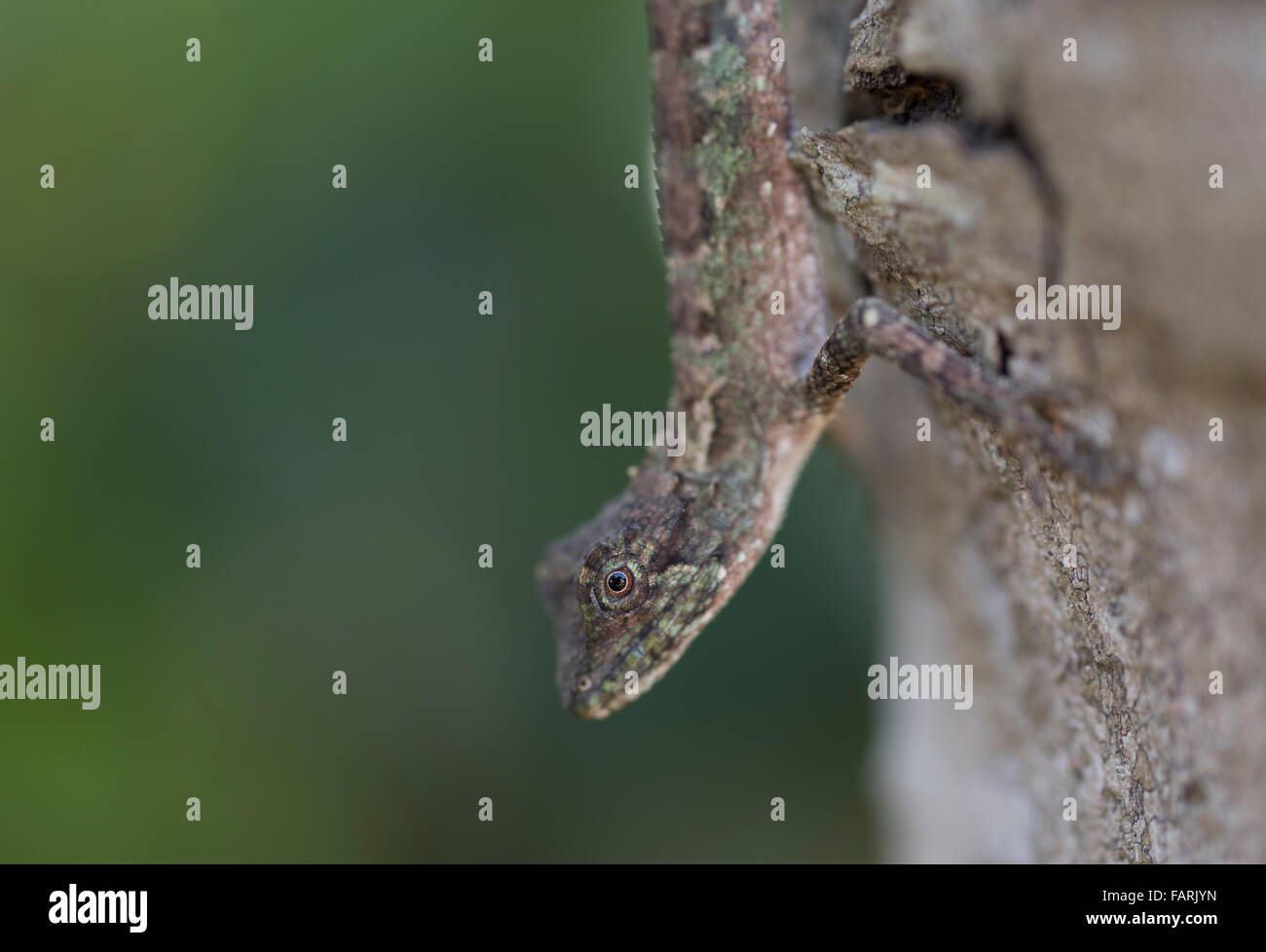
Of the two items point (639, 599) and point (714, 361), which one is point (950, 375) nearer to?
point (714, 361)

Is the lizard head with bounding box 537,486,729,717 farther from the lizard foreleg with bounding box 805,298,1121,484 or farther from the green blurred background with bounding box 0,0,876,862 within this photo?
the green blurred background with bounding box 0,0,876,862

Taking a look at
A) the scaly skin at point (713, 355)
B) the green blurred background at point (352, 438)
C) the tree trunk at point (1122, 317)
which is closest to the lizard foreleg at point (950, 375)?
the tree trunk at point (1122, 317)

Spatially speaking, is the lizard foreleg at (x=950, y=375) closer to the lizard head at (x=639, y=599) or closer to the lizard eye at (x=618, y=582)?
the lizard head at (x=639, y=599)

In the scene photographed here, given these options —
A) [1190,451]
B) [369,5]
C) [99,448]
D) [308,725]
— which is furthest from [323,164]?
[1190,451]

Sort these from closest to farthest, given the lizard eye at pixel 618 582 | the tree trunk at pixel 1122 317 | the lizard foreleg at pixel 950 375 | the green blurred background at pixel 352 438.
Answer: the tree trunk at pixel 1122 317 → the lizard foreleg at pixel 950 375 → the lizard eye at pixel 618 582 → the green blurred background at pixel 352 438

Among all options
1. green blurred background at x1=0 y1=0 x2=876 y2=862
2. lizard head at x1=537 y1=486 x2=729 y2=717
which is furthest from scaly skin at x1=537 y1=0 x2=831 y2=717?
green blurred background at x1=0 y1=0 x2=876 y2=862

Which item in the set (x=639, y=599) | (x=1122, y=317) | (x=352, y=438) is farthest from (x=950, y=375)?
(x=352, y=438)
